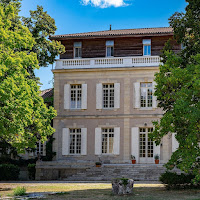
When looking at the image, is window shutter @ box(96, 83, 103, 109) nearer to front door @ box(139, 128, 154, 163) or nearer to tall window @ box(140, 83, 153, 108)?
tall window @ box(140, 83, 153, 108)

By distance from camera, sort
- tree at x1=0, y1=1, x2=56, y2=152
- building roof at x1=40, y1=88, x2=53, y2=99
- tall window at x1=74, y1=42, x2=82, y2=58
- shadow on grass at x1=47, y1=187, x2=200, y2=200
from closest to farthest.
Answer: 1. shadow on grass at x1=47, y1=187, x2=200, y2=200
2. tree at x1=0, y1=1, x2=56, y2=152
3. tall window at x1=74, y1=42, x2=82, y2=58
4. building roof at x1=40, y1=88, x2=53, y2=99

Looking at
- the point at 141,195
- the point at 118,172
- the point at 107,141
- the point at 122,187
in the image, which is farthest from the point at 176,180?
the point at 107,141

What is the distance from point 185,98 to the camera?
16.8 metres

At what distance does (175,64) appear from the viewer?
1830cm

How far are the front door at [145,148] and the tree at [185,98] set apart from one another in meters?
10.4

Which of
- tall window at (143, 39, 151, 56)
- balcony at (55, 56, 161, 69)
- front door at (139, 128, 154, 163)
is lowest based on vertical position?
front door at (139, 128, 154, 163)

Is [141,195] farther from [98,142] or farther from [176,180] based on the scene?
[98,142]

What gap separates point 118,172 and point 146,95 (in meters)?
6.44

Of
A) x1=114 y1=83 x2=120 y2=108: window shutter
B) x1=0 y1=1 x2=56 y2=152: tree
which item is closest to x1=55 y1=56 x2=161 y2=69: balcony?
x1=114 y1=83 x2=120 y2=108: window shutter

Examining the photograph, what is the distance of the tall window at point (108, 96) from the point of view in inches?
1209

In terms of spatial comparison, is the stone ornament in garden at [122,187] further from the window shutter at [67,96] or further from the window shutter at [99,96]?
the window shutter at [67,96]

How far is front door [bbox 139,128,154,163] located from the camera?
29547 mm

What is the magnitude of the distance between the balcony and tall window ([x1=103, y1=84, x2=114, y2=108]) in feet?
4.97

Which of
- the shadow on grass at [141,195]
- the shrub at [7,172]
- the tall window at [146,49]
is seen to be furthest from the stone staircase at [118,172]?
the tall window at [146,49]
